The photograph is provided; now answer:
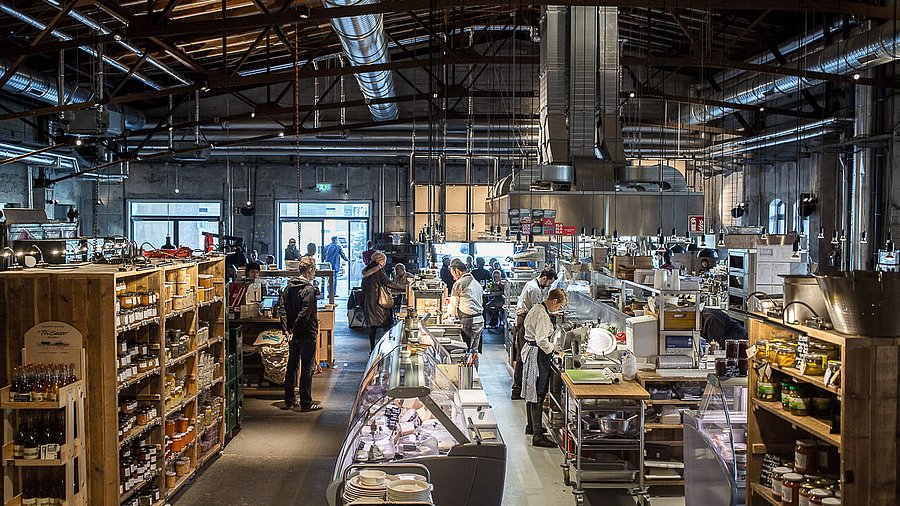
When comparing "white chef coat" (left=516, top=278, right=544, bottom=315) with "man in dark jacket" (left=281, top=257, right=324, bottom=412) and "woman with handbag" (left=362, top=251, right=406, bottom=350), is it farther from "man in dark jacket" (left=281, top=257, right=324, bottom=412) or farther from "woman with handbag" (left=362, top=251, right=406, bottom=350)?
"man in dark jacket" (left=281, top=257, right=324, bottom=412)

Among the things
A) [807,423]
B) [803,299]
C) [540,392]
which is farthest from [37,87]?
[807,423]

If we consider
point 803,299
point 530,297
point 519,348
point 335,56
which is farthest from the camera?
point 335,56

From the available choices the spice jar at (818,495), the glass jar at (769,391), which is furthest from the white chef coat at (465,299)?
the spice jar at (818,495)

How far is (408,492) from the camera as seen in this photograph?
4.21 meters

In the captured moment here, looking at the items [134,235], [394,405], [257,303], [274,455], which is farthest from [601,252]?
[134,235]

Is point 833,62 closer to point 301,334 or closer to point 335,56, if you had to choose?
point 335,56

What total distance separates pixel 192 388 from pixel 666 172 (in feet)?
16.3

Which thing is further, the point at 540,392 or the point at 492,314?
the point at 492,314

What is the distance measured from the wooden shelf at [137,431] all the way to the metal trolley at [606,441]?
350 centimetres

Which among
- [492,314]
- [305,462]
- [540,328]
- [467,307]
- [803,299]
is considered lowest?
[305,462]

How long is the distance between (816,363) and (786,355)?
340mm

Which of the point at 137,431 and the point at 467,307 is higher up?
the point at 467,307

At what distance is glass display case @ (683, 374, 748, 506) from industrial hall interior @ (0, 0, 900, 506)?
3cm

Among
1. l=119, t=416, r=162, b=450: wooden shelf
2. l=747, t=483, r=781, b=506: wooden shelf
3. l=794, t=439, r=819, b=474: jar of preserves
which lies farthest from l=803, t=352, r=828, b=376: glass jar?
l=119, t=416, r=162, b=450: wooden shelf
